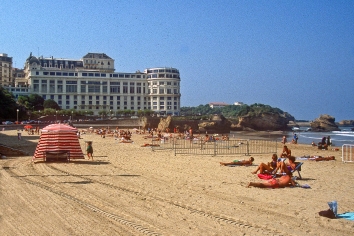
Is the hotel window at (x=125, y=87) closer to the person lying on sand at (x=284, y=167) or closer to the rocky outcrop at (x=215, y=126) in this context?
the rocky outcrop at (x=215, y=126)

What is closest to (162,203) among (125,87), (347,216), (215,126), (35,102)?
(347,216)

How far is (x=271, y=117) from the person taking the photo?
98.1m

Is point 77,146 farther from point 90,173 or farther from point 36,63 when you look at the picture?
point 36,63

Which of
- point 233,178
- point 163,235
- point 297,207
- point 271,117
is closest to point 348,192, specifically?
point 297,207

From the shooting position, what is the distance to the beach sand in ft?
22.3

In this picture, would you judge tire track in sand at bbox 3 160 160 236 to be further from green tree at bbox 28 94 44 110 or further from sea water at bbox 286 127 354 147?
green tree at bbox 28 94 44 110

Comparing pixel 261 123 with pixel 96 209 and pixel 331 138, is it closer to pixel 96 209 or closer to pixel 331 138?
pixel 331 138

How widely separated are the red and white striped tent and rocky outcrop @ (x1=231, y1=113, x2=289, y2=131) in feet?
235

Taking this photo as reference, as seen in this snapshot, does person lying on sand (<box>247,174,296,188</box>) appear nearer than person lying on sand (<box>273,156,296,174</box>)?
Yes

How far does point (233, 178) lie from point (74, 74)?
332 feet

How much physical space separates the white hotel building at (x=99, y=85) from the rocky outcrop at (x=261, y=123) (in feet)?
94.5

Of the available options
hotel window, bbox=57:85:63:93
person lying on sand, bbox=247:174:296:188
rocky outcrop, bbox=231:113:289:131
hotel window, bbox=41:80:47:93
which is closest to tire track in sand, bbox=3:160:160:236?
person lying on sand, bbox=247:174:296:188

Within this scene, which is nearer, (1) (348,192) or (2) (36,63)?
(1) (348,192)

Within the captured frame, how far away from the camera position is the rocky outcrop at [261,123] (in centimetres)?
8982
